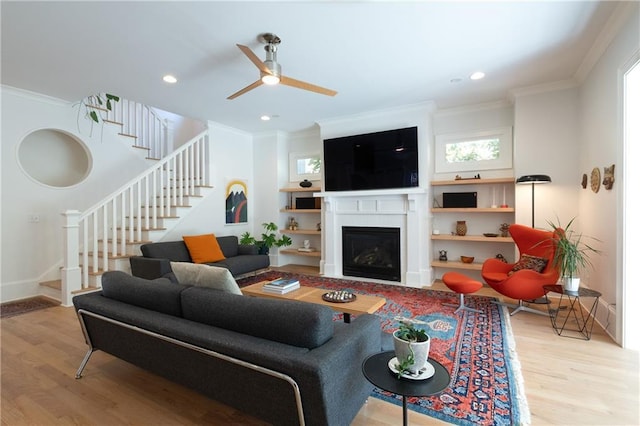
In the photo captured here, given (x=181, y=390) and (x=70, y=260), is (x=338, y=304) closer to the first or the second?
(x=181, y=390)

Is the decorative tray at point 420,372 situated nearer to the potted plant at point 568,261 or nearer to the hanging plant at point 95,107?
the potted plant at point 568,261

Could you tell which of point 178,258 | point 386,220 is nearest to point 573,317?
point 386,220

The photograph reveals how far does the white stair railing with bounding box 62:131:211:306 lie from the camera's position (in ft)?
13.1

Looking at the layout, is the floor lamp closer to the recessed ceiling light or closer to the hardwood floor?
the hardwood floor

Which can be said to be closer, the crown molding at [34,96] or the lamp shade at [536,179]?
the lamp shade at [536,179]

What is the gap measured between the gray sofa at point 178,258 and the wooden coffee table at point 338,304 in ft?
5.19

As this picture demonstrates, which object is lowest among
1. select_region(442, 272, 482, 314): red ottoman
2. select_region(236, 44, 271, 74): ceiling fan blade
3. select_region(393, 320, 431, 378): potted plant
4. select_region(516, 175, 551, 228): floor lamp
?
select_region(442, 272, 482, 314): red ottoman

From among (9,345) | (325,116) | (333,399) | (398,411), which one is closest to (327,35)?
(325,116)

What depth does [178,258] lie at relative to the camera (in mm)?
4496

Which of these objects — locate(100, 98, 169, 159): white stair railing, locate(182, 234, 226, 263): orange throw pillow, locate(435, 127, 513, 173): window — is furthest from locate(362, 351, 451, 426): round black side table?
locate(100, 98, 169, 159): white stair railing

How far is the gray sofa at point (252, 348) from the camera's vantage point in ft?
4.30

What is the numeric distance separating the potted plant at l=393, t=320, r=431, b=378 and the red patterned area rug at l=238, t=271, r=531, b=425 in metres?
0.75

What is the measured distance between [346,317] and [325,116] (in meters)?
3.73

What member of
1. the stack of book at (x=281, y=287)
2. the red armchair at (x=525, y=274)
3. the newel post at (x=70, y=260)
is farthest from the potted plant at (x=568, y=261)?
the newel post at (x=70, y=260)
